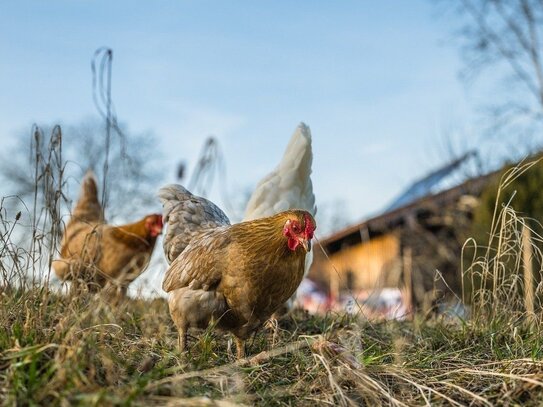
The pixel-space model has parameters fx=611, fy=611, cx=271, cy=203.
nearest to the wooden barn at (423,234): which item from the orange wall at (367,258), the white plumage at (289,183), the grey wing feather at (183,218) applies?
the orange wall at (367,258)

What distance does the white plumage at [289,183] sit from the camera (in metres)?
5.03

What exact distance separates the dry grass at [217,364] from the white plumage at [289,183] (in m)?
1.72

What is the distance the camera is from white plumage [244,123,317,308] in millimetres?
5031

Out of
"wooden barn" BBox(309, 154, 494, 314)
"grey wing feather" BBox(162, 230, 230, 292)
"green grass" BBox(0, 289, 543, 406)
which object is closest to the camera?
"green grass" BBox(0, 289, 543, 406)

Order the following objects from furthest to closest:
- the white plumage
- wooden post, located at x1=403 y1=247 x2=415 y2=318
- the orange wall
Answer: the orange wall
the white plumage
wooden post, located at x1=403 y1=247 x2=415 y2=318

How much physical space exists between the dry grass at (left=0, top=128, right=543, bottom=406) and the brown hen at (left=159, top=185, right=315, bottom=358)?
196 millimetres

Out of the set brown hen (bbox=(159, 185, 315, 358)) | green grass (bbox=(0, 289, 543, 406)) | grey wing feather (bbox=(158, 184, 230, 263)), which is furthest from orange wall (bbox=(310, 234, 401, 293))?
green grass (bbox=(0, 289, 543, 406))

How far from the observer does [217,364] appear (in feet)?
9.20

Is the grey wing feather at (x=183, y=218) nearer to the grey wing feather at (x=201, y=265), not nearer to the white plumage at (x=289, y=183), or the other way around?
the grey wing feather at (x=201, y=265)

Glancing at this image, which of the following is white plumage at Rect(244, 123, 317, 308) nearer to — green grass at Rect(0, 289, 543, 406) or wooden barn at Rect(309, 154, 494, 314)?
green grass at Rect(0, 289, 543, 406)

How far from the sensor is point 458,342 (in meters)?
3.40

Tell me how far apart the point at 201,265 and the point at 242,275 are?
0.30m

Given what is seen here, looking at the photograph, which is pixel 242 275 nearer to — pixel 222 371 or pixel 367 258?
pixel 222 371

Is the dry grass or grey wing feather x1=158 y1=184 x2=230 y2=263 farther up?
grey wing feather x1=158 y1=184 x2=230 y2=263
